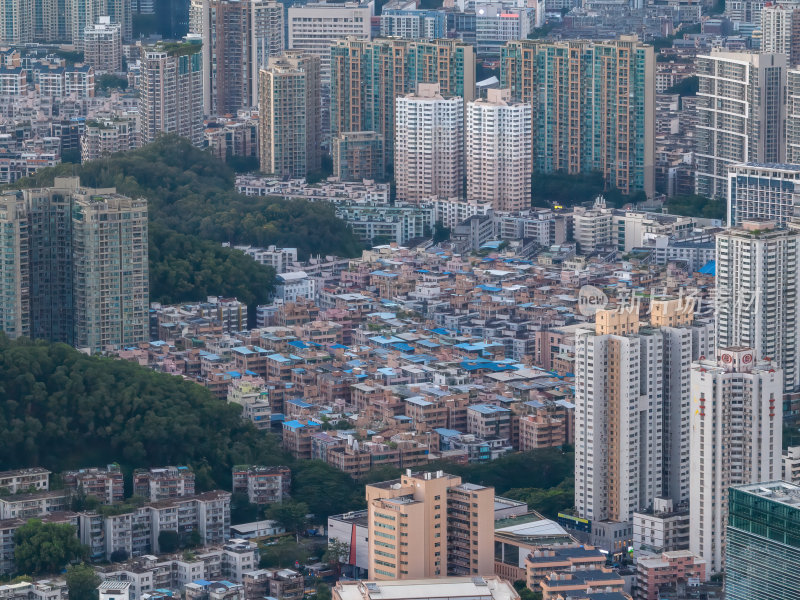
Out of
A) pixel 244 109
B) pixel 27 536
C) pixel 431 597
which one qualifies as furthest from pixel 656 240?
pixel 431 597

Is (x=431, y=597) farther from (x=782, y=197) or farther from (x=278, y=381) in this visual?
(x=782, y=197)

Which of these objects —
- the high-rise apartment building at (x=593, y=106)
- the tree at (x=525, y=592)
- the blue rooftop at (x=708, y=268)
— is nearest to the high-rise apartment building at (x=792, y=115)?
the high-rise apartment building at (x=593, y=106)

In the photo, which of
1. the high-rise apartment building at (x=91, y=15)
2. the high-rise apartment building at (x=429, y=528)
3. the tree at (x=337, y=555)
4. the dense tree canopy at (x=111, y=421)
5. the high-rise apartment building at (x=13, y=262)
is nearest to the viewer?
the high-rise apartment building at (x=429, y=528)

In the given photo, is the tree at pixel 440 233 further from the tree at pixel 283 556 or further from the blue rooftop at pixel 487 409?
the tree at pixel 283 556

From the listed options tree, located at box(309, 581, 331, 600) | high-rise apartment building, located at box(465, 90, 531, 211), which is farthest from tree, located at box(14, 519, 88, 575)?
high-rise apartment building, located at box(465, 90, 531, 211)

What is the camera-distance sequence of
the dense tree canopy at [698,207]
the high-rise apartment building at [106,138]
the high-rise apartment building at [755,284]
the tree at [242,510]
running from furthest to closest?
the high-rise apartment building at [106,138], the dense tree canopy at [698,207], the high-rise apartment building at [755,284], the tree at [242,510]

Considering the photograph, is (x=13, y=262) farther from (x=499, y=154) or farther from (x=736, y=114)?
(x=736, y=114)

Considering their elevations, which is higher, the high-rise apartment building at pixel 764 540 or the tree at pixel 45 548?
the high-rise apartment building at pixel 764 540

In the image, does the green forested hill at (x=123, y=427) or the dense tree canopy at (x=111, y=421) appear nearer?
the green forested hill at (x=123, y=427)
